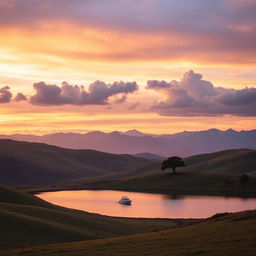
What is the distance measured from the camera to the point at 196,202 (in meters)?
118

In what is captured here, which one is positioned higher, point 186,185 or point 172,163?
point 172,163

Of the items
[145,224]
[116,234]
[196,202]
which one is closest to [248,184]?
[196,202]

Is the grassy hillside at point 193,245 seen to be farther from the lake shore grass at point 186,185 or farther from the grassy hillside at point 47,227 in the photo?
the lake shore grass at point 186,185

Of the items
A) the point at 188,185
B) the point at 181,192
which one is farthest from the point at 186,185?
the point at 181,192

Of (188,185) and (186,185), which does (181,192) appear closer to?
(188,185)

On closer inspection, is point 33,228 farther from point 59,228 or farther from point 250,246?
point 250,246

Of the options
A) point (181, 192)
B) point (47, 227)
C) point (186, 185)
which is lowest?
point (181, 192)

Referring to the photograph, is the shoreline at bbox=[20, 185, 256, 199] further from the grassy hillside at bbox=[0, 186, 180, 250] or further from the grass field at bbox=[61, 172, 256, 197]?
the grassy hillside at bbox=[0, 186, 180, 250]

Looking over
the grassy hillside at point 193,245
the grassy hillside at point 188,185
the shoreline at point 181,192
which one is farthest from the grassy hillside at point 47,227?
the grassy hillside at point 188,185

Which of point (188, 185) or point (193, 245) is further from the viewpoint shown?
point (188, 185)

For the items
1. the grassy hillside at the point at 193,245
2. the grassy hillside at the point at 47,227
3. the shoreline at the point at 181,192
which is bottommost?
the shoreline at the point at 181,192

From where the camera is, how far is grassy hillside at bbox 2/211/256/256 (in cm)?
2964

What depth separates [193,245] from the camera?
32344 millimetres

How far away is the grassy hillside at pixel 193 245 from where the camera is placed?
29641mm
